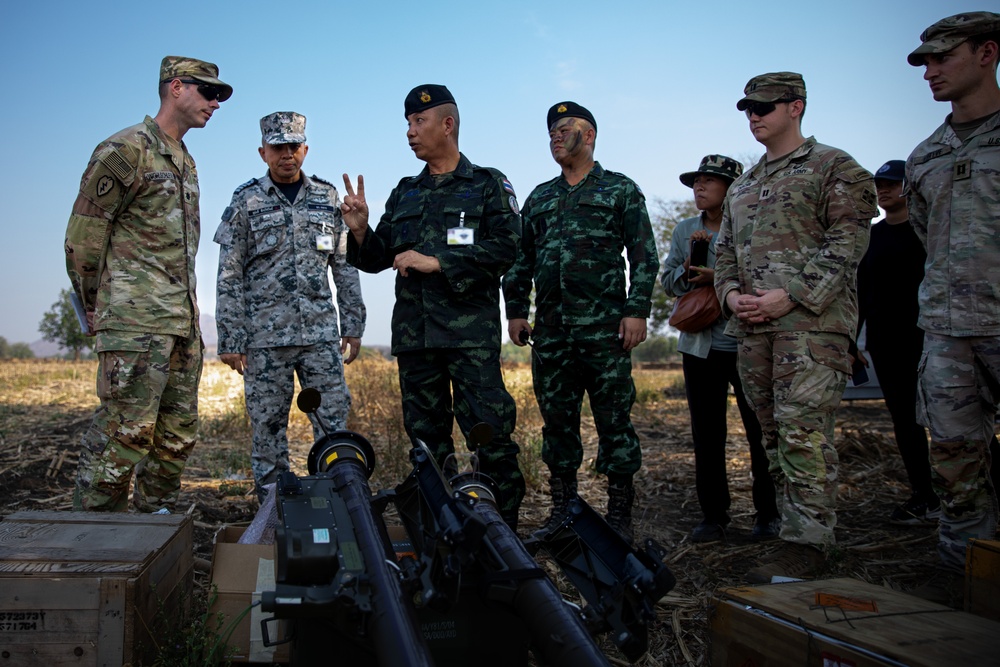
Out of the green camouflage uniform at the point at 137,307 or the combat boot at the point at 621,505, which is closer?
the green camouflage uniform at the point at 137,307

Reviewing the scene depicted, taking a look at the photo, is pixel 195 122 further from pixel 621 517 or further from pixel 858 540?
pixel 858 540

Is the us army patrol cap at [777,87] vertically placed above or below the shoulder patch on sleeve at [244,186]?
above

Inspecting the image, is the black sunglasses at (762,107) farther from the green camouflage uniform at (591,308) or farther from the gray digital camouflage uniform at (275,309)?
the gray digital camouflage uniform at (275,309)

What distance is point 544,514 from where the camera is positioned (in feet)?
17.8

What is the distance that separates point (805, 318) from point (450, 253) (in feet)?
6.65

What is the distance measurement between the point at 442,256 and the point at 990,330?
292 centimetres

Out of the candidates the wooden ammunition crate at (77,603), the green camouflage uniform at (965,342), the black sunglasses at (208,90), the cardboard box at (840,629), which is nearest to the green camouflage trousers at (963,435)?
the green camouflage uniform at (965,342)

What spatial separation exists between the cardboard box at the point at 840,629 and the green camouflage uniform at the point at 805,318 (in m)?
0.96

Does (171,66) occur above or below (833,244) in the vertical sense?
above

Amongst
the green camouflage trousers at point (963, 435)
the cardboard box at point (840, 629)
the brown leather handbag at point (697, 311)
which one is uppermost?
the brown leather handbag at point (697, 311)

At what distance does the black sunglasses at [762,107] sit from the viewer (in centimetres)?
411

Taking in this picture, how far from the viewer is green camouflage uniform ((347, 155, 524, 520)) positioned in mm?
4285

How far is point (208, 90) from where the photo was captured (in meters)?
4.41

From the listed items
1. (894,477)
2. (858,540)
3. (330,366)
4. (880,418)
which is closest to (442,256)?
(330,366)
